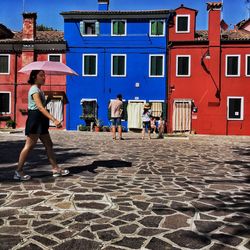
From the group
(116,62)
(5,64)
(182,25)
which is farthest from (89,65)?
(182,25)

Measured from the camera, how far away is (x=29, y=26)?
1161 inches

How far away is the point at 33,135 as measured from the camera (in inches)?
249

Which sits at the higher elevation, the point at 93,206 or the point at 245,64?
the point at 245,64

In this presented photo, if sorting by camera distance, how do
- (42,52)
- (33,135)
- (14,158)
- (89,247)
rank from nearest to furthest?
(89,247) → (33,135) → (14,158) → (42,52)

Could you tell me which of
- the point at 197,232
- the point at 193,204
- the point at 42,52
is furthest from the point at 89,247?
the point at 42,52

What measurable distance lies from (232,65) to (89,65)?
401 inches

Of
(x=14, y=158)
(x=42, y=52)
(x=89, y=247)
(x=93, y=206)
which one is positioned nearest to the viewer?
(x=89, y=247)

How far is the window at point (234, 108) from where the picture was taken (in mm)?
27406

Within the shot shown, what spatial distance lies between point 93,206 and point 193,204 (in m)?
1.26

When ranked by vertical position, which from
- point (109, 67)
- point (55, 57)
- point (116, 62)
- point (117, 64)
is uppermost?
point (55, 57)

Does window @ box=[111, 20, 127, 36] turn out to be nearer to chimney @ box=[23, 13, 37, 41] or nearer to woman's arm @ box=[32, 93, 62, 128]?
chimney @ box=[23, 13, 37, 41]

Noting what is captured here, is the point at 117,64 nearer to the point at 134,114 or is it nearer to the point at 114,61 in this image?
the point at 114,61

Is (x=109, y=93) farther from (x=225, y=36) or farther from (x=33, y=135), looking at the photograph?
(x=33, y=135)

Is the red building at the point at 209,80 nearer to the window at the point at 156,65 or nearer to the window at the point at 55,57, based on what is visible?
the window at the point at 156,65
